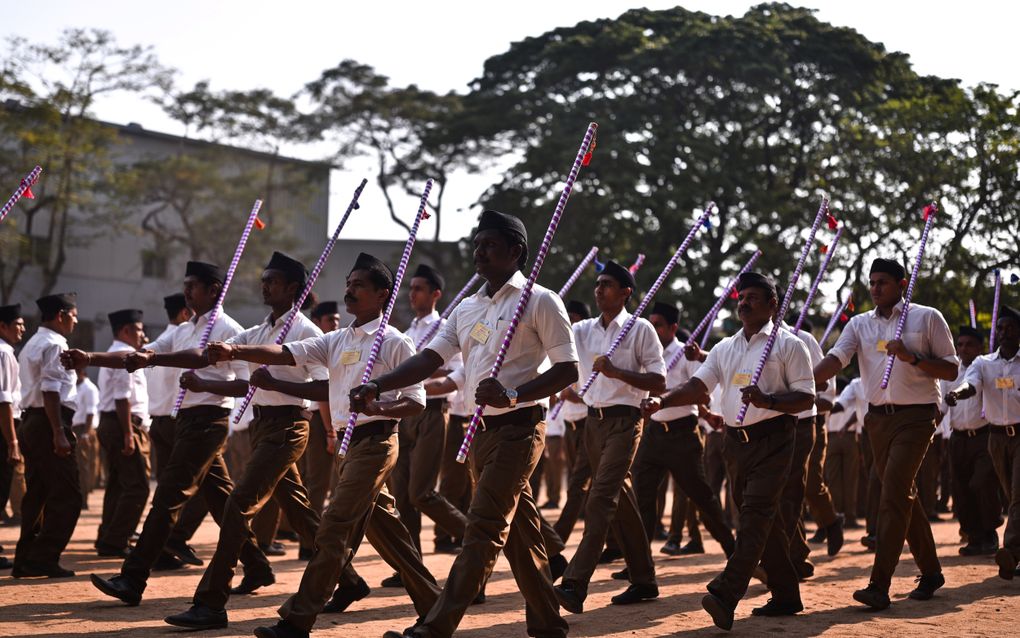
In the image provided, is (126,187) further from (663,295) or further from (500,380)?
(500,380)

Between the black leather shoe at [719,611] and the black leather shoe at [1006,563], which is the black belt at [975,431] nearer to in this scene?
the black leather shoe at [1006,563]

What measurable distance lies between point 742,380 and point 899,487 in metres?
1.36

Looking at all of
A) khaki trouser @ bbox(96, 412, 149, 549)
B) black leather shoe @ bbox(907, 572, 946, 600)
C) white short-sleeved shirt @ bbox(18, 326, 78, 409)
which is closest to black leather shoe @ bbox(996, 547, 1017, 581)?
black leather shoe @ bbox(907, 572, 946, 600)

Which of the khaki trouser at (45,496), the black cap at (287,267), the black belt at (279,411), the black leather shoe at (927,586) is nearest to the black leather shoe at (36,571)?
the khaki trouser at (45,496)

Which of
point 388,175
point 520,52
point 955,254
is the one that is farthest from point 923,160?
point 388,175

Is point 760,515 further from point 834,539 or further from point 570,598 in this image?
point 834,539

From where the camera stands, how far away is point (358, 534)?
291 inches

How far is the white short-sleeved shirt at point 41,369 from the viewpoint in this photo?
10.2 metres

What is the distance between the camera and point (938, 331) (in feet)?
29.0

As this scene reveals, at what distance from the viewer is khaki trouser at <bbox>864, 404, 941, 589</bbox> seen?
28.0 feet

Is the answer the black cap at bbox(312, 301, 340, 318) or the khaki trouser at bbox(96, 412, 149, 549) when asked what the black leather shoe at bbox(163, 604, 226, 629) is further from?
the black cap at bbox(312, 301, 340, 318)

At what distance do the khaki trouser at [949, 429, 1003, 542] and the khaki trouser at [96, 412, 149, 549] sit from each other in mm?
8163

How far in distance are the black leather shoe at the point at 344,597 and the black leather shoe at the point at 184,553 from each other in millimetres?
3064

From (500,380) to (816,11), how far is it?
28540mm
